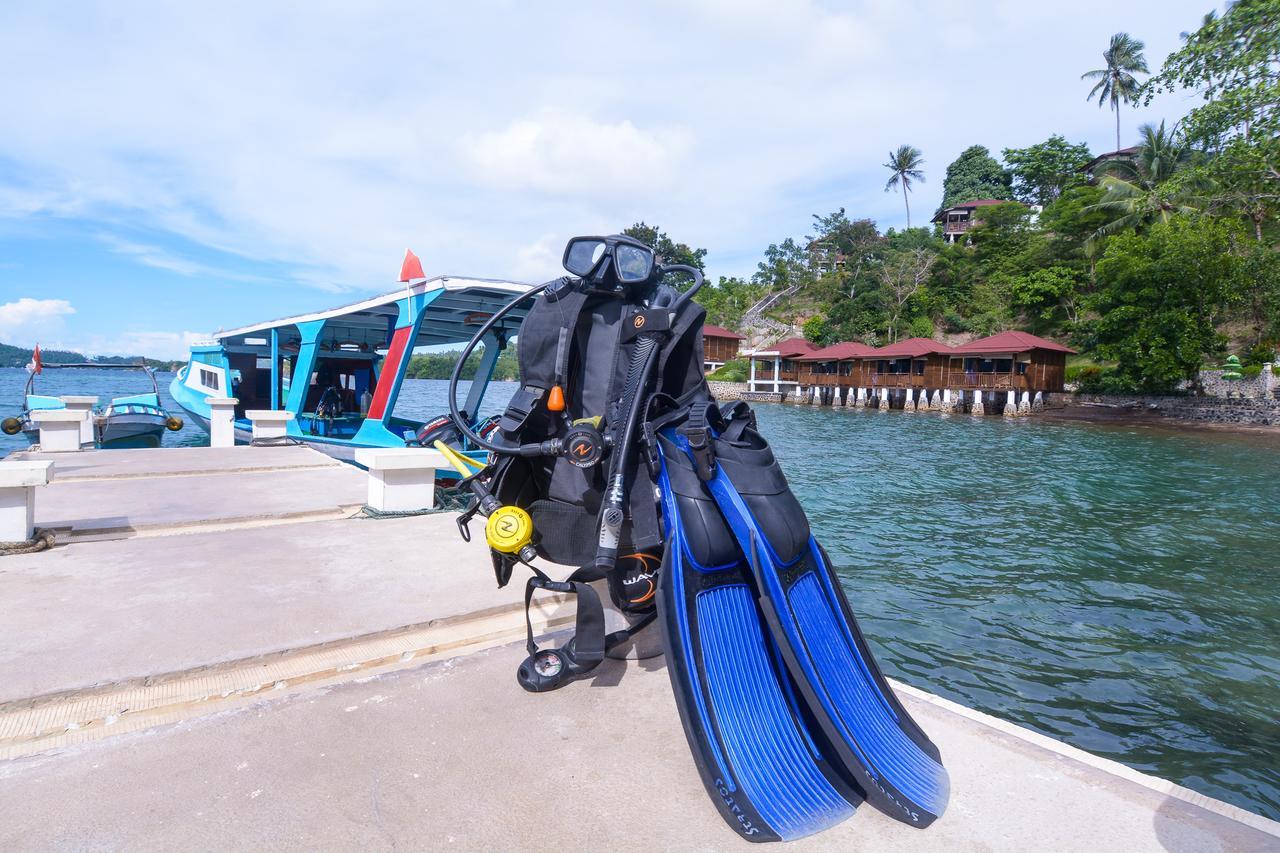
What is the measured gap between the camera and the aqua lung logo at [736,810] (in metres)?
1.97

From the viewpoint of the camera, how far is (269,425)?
42.4 ft

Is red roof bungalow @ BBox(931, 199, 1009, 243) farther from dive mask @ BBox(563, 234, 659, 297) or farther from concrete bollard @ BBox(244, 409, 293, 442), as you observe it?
dive mask @ BBox(563, 234, 659, 297)

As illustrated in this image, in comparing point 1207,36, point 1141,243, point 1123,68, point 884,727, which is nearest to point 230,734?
point 884,727

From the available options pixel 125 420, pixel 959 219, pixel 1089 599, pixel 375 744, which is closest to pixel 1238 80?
pixel 1089 599

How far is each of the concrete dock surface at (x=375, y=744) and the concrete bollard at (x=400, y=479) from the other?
1.96 m

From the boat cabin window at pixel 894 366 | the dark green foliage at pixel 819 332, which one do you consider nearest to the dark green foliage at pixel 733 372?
the dark green foliage at pixel 819 332

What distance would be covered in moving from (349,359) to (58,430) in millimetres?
8651

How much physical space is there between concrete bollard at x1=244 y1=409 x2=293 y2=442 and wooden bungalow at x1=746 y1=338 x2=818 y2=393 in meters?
50.1

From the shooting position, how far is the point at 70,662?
9.59 ft

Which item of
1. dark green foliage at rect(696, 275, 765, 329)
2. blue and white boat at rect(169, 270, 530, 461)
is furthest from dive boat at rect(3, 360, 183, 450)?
dark green foliage at rect(696, 275, 765, 329)

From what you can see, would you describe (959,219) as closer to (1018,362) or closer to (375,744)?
(1018,362)

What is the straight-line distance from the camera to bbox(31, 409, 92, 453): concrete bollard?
34.6 ft

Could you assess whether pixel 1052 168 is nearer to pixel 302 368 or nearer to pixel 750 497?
pixel 302 368

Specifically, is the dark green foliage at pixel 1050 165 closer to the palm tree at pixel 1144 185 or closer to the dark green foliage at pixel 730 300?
the palm tree at pixel 1144 185
